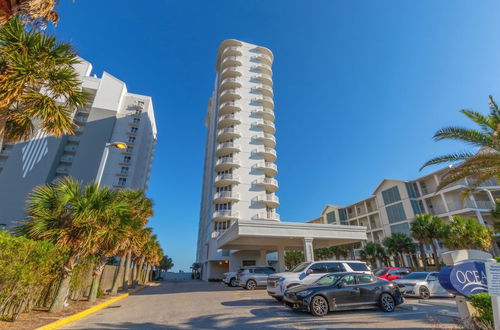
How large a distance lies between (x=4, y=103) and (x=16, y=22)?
2320 millimetres

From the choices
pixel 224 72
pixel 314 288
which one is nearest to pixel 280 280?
pixel 314 288

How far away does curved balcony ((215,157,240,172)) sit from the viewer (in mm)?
38547

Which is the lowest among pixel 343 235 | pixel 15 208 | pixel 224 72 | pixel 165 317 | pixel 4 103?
pixel 165 317

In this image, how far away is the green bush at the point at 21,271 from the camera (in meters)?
6.47

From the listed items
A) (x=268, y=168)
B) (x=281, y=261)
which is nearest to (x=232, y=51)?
(x=268, y=168)

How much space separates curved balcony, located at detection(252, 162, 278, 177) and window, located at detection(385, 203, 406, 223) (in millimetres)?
26630

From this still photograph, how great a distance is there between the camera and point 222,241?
957 inches

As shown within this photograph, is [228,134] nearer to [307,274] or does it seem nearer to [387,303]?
[307,274]

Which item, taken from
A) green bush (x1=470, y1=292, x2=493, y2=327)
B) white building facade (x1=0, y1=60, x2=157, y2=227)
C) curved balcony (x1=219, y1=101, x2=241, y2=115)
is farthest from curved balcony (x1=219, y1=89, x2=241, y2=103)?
green bush (x1=470, y1=292, x2=493, y2=327)

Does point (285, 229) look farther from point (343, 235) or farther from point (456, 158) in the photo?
point (456, 158)

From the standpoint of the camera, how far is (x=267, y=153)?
41.3m

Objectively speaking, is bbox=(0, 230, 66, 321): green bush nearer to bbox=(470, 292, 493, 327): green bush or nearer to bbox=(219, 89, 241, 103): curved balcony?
bbox=(470, 292, 493, 327): green bush

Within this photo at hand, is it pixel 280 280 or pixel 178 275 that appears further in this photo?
pixel 178 275

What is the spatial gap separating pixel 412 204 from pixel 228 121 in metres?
37.8
